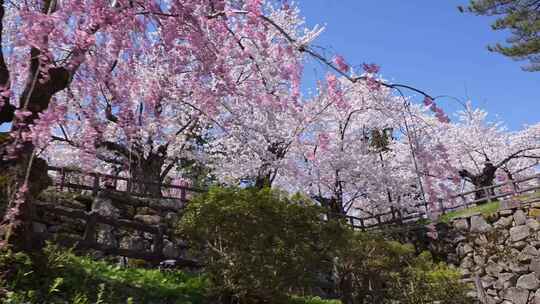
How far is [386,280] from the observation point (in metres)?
10.3

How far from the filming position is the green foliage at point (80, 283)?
15.4ft

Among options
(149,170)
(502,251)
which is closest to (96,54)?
(149,170)

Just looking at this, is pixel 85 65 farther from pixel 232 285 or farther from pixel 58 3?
pixel 232 285

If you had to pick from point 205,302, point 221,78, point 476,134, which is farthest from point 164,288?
point 476,134

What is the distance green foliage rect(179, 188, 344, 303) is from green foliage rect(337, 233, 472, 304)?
290 cm

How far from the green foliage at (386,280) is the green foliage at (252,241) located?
290 cm

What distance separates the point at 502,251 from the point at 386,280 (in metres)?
6.19

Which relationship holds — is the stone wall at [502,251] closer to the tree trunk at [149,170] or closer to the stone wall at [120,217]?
the stone wall at [120,217]

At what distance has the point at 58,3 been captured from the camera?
14.3ft

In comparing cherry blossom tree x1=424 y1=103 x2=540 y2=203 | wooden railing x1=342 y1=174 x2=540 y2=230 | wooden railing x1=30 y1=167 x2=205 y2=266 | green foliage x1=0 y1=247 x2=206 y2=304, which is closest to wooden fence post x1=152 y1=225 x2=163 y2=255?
wooden railing x1=30 y1=167 x2=205 y2=266

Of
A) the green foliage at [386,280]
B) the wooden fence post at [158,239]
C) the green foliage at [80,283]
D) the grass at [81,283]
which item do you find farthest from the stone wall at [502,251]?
the green foliage at [80,283]

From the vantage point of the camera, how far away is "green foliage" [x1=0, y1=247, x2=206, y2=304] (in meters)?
4.69

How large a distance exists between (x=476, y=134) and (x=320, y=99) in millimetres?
13014

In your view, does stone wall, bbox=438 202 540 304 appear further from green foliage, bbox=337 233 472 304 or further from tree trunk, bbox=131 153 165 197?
tree trunk, bbox=131 153 165 197
